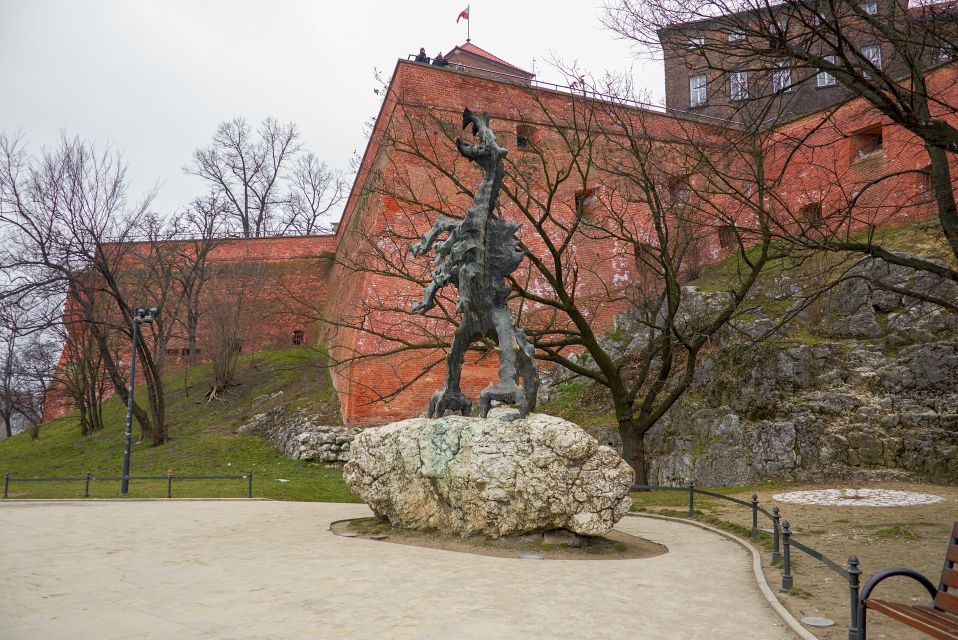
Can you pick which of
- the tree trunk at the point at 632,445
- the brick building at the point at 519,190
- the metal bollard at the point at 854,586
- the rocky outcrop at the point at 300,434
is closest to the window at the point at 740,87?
the metal bollard at the point at 854,586

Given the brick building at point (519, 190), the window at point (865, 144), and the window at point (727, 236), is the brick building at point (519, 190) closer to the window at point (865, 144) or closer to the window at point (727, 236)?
the window at point (865, 144)

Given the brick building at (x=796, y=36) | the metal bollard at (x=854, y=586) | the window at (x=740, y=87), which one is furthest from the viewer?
the window at (x=740, y=87)

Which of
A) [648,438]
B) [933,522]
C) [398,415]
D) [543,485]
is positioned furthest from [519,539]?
[398,415]

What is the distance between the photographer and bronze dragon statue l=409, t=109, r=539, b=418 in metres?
8.84

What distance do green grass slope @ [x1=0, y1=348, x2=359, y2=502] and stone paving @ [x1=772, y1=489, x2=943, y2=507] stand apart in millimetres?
8845

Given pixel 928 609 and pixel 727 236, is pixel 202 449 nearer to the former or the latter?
pixel 727 236

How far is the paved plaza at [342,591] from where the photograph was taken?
452cm

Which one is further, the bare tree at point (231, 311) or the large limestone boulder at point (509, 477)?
the bare tree at point (231, 311)

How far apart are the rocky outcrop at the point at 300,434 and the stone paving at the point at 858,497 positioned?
1207 cm

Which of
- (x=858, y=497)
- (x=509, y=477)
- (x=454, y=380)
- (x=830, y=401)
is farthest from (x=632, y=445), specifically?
(x=509, y=477)

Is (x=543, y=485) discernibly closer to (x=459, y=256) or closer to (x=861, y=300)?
(x=459, y=256)

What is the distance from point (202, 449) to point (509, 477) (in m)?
17.1

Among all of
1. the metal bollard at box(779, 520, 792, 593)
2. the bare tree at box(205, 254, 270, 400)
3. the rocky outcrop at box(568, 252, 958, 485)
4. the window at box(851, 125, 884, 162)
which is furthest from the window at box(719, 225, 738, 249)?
the bare tree at box(205, 254, 270, 400)

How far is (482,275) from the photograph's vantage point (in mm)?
8953
